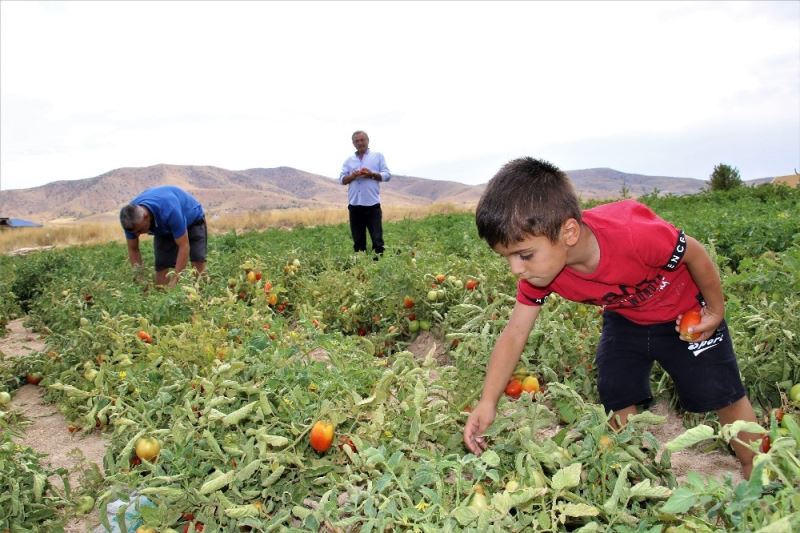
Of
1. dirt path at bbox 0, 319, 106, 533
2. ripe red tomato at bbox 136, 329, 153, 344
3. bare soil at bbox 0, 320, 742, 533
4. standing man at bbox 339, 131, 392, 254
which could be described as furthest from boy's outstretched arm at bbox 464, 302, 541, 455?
standing man at bbox 339, 131, 392, 254

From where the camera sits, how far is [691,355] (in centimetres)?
221

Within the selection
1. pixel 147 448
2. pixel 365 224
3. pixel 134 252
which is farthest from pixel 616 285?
pixel 365 224

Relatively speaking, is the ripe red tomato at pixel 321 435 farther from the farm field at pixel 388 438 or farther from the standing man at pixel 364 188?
the standing man at pixel 364 188

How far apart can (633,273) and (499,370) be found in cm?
55

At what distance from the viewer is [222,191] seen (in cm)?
8750

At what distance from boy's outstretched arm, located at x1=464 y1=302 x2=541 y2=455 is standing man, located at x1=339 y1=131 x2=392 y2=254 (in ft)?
16.7

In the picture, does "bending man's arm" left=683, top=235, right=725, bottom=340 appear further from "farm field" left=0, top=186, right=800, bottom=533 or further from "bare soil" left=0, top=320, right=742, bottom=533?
"bare soil" left=0, top=320, right=742, bottom=533

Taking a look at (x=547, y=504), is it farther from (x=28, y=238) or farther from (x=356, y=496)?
(x=28, y=238)

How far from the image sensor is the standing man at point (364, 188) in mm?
7109

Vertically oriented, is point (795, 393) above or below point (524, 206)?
below

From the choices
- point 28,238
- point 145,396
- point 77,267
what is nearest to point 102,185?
point 28,238

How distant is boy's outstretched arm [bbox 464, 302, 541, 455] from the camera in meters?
1.89

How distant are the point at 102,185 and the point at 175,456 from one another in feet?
340

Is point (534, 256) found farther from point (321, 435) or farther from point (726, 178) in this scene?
point (726, 178)
